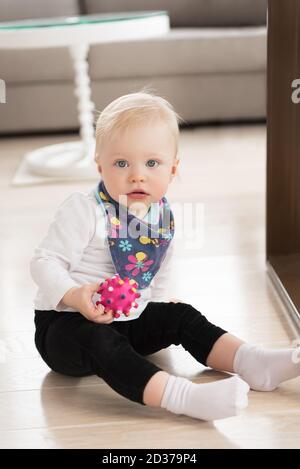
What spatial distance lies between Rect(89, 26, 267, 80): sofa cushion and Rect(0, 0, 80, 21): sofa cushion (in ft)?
1.50

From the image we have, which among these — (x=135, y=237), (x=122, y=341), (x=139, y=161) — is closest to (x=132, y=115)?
(x=139, y=161)

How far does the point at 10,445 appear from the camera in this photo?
883 millimetres

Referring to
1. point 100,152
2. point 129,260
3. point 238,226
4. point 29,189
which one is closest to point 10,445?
point 129,260

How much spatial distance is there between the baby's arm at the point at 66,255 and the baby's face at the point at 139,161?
0.06 metres

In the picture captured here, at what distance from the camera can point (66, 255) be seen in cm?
100

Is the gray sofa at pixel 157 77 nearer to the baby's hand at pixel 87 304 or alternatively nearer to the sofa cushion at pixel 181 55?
the sofa cushion at pixel 181 55

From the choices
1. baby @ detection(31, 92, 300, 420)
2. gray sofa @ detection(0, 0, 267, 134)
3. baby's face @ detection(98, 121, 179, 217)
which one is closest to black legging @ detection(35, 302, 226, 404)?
baby @ detection(31, 92, 300, 420)

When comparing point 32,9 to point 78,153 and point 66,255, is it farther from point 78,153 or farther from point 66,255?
point 66,255

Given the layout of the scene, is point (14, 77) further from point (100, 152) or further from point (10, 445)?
point (10, 445)

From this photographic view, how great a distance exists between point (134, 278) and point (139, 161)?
18 cm

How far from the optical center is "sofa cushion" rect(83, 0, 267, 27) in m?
3.22

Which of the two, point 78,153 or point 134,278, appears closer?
point 134,278

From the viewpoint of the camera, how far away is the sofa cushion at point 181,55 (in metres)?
2.85

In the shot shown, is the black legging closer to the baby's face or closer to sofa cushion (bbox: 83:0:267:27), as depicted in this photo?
the baby's face
